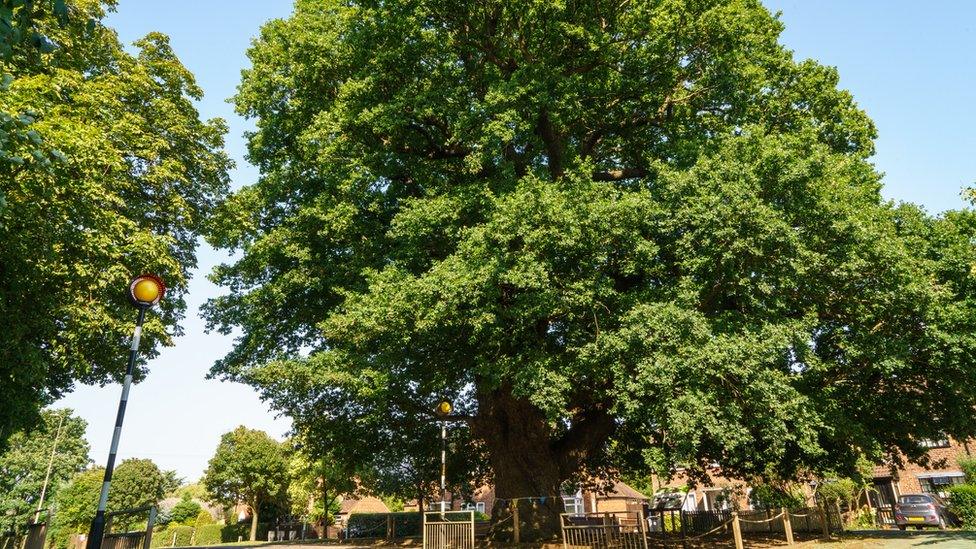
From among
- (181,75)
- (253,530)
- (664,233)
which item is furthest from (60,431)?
(664,233)

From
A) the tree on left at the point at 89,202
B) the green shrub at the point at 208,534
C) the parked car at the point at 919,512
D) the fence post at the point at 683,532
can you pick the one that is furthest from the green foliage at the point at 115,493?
the parked car at the point at 919,512

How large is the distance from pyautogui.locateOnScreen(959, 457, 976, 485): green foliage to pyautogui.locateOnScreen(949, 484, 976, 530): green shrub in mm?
3064

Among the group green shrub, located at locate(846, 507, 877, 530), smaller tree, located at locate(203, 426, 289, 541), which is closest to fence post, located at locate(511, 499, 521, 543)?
green shrub, located at locate(846, 507, 877, 530)

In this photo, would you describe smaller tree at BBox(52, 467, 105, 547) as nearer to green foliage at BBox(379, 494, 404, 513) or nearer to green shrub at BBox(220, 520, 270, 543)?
green shrub at BBox(220, 520, 270, 543)

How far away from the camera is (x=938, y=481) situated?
35.2 metres

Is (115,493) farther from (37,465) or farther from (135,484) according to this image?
(37,465)

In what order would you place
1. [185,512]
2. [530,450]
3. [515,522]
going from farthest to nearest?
[185,512]
[530,450]
[515,522]

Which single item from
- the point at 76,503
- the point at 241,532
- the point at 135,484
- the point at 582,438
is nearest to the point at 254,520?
the point at 241,532

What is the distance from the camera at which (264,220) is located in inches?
854

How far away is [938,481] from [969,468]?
138 inches

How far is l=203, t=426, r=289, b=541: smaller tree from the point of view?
5103cm

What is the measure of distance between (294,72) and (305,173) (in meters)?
3.70

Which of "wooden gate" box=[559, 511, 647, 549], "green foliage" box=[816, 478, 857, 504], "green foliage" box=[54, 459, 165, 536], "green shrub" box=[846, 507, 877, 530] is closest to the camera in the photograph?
"wooden gate" box=[559, 511, 647, 549]

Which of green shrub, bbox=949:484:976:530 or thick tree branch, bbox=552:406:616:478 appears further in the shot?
→ green shrub, bbox=949:484:976:530
